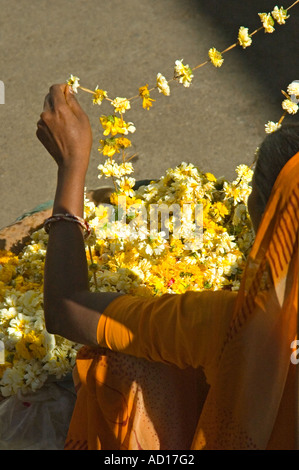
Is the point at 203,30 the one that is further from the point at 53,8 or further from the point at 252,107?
the point at 53,8

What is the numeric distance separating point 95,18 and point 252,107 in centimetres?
118

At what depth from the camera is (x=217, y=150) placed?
3.16 m

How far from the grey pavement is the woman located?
169 cm

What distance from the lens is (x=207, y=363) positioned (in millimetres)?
1227

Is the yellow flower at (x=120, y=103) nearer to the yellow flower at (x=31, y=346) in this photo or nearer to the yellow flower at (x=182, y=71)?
the yellow flower at (x=182, y=71)

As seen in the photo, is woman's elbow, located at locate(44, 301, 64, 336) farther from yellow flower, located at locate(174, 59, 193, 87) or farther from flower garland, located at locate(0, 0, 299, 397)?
yellow flower, located at locate(174, 59, 193, 87)

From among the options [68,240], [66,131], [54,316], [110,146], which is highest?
[110,146]

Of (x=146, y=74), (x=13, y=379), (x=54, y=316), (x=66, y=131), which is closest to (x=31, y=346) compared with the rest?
(x=13, y=379)

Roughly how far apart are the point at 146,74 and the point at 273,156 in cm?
244

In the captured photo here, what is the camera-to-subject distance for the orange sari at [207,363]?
1.06 meters

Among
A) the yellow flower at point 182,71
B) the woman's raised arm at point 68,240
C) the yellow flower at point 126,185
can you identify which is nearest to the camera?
the woman's raised arm at point 68,240

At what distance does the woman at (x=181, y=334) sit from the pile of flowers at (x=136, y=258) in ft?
0.98

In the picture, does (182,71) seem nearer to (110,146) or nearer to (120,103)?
(120,103)

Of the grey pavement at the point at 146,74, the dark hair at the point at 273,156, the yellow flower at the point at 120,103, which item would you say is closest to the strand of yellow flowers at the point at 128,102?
the yellow flower at the point at 120,103
